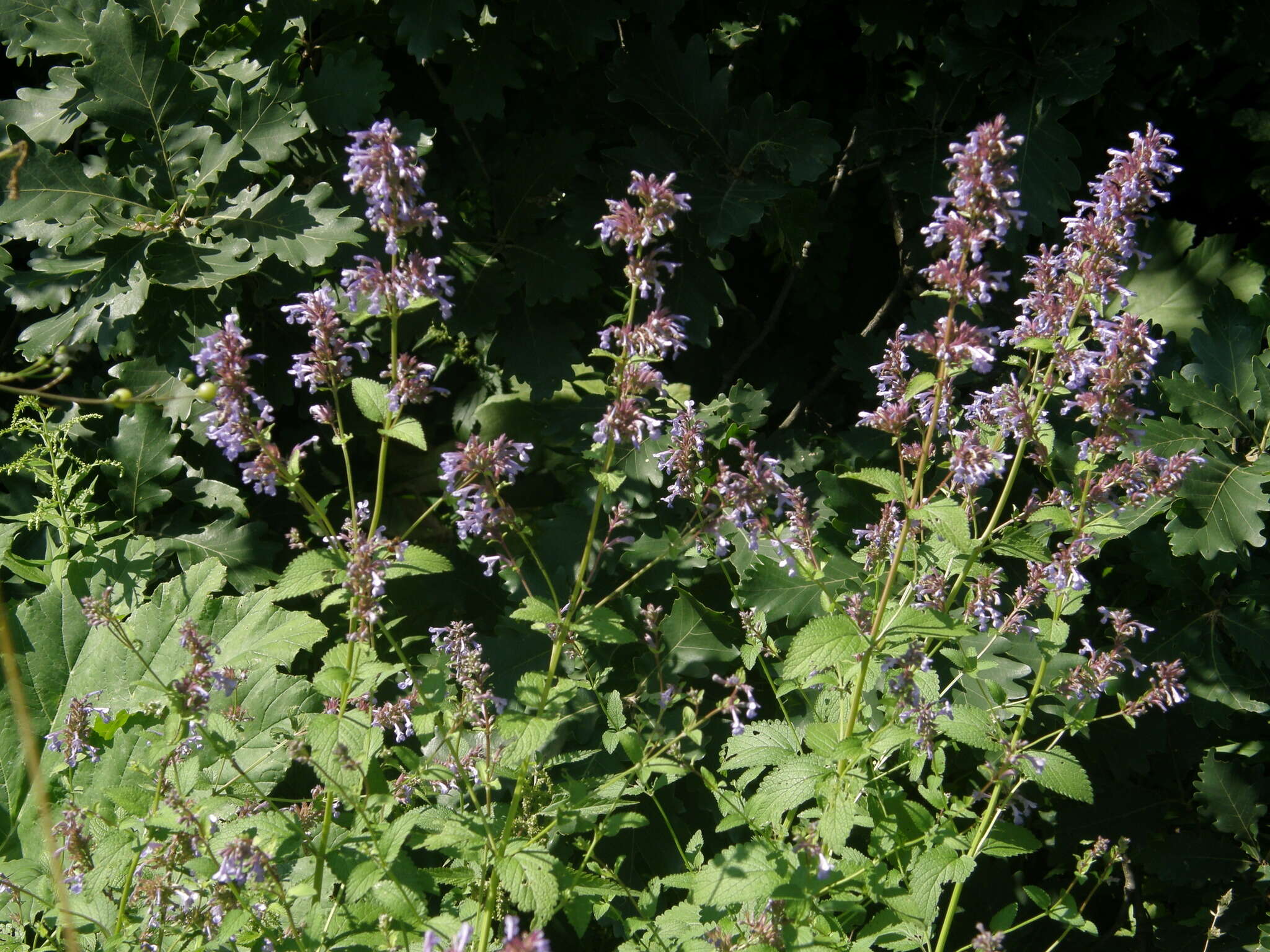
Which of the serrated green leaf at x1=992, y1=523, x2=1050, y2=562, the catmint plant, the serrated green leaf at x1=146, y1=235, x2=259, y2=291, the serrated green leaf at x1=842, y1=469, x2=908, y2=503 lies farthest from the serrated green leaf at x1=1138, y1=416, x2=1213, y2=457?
the serrated green leaf at x1=146, y1=235, x2=259, y2=291

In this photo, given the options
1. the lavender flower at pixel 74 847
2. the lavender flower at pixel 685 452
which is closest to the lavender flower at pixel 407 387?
the lavender flower at pixel 685 452

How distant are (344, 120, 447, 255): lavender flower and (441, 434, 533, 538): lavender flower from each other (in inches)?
11.7

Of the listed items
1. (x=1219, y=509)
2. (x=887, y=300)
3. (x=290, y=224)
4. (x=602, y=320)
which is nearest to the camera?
(x=1219, y=509)

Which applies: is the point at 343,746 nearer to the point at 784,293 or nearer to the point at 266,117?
the point at 266,117

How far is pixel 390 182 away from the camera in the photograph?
4.50ft

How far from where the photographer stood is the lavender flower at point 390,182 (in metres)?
1.35

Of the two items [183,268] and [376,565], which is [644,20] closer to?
[183,268]

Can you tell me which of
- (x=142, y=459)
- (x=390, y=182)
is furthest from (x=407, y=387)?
(x=142, y=459)

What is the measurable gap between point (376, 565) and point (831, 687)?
2.77 ft

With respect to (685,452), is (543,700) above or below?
below

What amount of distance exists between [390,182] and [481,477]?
Result: 16.9 inches

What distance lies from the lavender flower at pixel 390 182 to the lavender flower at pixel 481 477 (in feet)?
0.97

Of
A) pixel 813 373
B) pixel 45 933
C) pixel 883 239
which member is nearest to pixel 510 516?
pixel 45 933

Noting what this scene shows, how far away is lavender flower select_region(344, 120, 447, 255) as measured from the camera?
1354 mm
